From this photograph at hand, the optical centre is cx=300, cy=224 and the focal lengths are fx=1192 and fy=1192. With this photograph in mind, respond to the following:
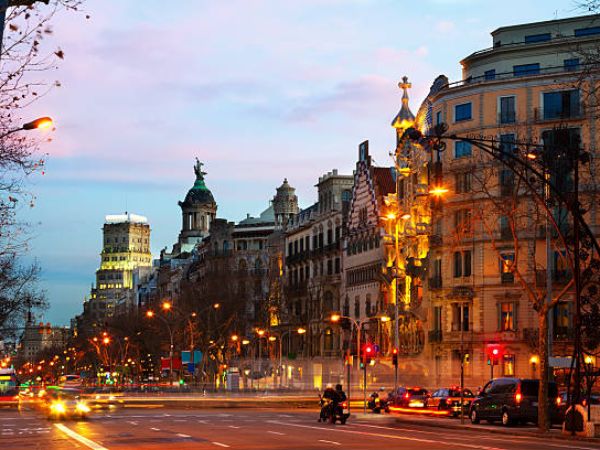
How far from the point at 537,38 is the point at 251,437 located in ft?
164

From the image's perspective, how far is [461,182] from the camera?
255ft

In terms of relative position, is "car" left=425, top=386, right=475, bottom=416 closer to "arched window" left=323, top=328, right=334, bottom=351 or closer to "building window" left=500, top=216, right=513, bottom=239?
"building window" left=500, top=216, right=513, bottom=239

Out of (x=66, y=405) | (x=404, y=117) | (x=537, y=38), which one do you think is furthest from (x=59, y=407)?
(x=404, y=117)

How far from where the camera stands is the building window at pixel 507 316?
246 feet

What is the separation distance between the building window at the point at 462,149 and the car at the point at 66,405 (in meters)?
35.0

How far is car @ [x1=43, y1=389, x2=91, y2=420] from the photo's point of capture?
161 feet

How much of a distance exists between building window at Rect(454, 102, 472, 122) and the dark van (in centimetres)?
3410

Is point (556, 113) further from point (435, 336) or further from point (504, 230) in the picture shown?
Result: point (435, 336)

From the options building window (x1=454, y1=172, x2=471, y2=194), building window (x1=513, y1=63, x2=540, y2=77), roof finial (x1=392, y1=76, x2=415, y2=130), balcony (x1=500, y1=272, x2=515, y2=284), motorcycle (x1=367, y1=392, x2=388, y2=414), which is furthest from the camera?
roof finial (x1=392, y1=76, x2=415, y2=130)

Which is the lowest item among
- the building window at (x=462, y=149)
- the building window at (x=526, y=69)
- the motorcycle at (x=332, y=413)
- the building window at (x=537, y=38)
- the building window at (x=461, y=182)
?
the motorcycle at (x=332, y=413)

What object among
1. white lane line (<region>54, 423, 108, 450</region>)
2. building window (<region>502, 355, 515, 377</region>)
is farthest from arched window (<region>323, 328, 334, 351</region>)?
white lane line (<region>54, 423, 108, 450</region>)

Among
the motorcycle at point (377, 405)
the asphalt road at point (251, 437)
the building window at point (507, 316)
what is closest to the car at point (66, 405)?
the asphalt road at point (251, 437)

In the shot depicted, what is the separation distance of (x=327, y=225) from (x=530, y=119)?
1508 inches

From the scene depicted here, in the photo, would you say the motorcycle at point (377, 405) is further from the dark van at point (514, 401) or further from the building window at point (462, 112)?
the building window at point (462, 112)
